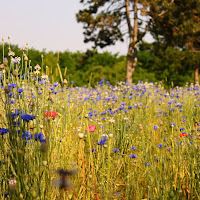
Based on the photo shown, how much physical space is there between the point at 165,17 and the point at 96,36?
11.7 feet

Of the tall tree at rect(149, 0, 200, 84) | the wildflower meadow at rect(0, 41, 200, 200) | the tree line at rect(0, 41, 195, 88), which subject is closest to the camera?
the wildflower meadow at rect(0, 41, 200, 200)

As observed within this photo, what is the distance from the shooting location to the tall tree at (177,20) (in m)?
12.4

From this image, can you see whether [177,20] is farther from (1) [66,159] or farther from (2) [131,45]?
(1) [66,159]

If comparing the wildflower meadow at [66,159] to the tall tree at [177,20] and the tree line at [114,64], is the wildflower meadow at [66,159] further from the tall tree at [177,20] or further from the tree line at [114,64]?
the tree line at [114,64]

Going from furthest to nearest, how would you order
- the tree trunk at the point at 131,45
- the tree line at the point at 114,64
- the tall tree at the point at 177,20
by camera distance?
1. the tree line at the point at 114,64
2. the tree trunk at the point at 131,45
3. the tall tree at the point at 177,20

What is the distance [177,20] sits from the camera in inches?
517

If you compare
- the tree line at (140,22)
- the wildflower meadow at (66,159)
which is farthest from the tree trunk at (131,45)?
the wildflower meadow at (66,159)

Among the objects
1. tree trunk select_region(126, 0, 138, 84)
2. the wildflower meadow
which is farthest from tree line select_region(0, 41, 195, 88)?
the wildflower meadow

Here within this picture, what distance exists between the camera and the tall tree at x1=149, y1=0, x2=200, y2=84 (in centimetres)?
1237

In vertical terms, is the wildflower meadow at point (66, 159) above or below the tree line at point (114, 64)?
below

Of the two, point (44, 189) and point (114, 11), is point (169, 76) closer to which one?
point (114, 11)

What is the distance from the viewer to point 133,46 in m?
13.2

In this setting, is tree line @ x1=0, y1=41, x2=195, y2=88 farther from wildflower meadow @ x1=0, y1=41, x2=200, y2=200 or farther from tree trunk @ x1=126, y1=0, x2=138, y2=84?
wildflower meadow @ x1=0, y1=41, x2=200, y2=200

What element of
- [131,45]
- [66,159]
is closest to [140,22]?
[131,45]
